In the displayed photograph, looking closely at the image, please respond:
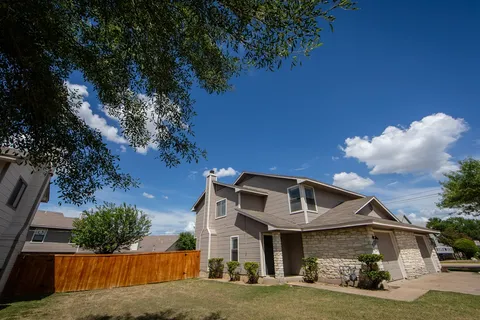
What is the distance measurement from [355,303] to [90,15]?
10.8 meters

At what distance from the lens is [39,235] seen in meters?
22.8

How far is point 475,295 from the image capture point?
303 inches

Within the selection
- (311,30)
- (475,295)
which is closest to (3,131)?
(311,30)

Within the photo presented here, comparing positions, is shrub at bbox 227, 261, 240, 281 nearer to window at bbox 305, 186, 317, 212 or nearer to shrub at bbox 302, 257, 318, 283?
shrub at bbox 302, 257, 318, 283

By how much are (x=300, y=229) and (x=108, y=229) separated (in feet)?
51.8

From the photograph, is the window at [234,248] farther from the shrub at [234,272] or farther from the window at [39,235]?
the window at [39,235]

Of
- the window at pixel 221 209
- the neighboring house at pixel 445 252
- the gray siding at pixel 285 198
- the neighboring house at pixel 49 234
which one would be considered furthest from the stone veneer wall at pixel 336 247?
the neighboring house at pixel 445 252

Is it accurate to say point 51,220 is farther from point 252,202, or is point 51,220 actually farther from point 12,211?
point 252,202

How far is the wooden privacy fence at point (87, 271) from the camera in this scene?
9.98 m

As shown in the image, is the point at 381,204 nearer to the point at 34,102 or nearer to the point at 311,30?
the point at 311,30

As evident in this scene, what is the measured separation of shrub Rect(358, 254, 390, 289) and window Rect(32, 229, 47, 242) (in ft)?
97.4

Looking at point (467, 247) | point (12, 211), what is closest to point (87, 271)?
point (12, 211)

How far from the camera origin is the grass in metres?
6.15

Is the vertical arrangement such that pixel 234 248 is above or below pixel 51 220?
below
